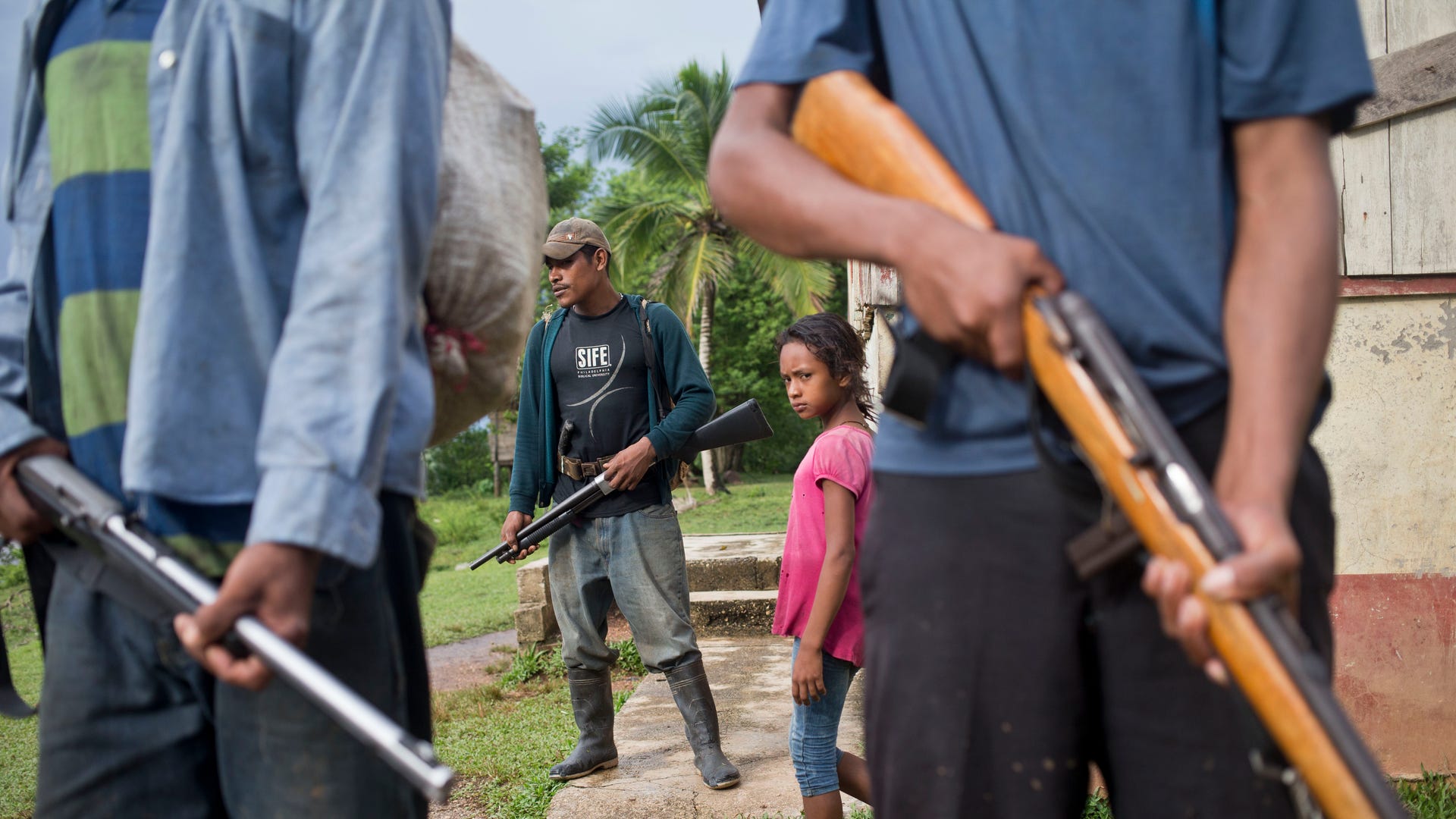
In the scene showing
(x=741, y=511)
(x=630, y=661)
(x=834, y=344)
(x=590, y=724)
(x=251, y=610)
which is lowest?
(x=741, y=511)

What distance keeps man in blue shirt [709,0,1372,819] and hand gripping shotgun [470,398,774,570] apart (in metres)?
3.45

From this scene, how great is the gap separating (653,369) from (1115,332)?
3.77 m

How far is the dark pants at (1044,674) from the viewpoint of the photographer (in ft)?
3.95

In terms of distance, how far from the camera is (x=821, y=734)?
3.27 m

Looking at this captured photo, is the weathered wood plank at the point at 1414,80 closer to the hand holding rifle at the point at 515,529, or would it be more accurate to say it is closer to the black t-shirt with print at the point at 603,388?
the black t-shirt with print at the point at 603,388

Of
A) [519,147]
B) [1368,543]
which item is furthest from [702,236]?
[519,147]

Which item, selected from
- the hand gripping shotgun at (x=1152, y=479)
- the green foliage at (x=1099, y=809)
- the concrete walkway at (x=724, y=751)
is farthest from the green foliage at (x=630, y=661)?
the hand gripping shotgun at (x=1152, y=479)

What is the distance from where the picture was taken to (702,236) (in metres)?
24.3

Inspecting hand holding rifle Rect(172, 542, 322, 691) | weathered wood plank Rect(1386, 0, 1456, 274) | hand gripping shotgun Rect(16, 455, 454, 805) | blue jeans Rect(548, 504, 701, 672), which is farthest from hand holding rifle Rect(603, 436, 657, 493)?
hand holding rifle Rect(172, 542, 322, 691)

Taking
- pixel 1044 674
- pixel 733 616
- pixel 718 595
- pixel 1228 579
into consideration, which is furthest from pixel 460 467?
pixel 1228 579

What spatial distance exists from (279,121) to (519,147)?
0.37m

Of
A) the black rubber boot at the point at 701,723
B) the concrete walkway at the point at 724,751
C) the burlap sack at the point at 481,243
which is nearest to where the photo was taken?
the burlap sack at the point at 481,243

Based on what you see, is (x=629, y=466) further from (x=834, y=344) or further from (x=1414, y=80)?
(x=1414, y=80)

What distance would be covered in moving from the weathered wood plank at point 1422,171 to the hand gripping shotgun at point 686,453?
8.15ft
